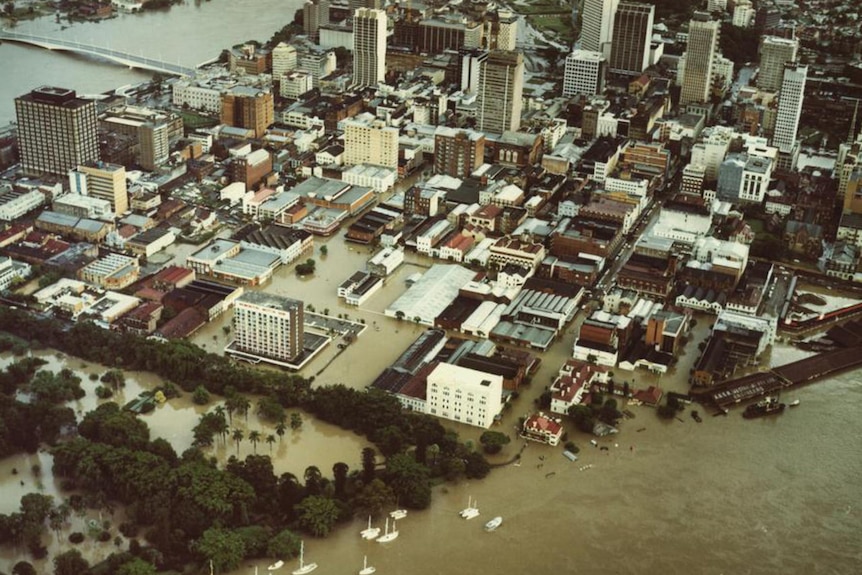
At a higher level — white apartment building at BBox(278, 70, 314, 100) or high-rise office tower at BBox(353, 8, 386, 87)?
high-rise office tower at BBox(353, 8, 386, 87)

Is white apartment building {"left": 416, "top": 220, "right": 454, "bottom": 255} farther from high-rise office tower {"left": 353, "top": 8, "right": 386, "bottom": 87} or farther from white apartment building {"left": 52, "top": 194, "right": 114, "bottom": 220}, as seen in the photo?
high-rise office tower {"left": 353, "top": 8, "right": 386, "bottom": 87}

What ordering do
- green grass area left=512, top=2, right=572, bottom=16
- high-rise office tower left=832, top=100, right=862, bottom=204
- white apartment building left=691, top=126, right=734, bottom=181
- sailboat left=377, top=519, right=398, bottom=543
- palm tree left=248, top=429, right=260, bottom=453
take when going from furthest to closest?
1. green grass area left=512, top=2, right=572, bottom=16
2. white apartment building left=691, top=126, right=734, bottom=181
3. high-rise office tower left=832, top=100, right=862, bottom=204
4. palm tree left=248, top=429, right=260, bottom=453
5. sailboat left=377, top=519, right=398, bottom=543

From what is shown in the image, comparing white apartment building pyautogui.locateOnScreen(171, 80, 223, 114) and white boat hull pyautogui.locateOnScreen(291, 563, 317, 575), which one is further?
white apartment building pyautogui.locateOnScreen(171, 80, 223, 114)

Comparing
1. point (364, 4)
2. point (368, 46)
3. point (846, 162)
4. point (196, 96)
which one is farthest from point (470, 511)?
point (364, 4)

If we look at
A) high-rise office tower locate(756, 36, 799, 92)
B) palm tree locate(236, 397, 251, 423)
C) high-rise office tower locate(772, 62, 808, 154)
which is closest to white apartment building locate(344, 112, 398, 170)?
high-rise office tower locate(772, 62, 808, 154)

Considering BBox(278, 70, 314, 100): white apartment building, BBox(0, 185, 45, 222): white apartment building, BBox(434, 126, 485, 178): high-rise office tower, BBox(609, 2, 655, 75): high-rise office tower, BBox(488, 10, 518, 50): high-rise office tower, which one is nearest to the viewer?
BBox(0, 185, 45, 222): white apartment building

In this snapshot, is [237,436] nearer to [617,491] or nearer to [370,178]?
[617,491]
